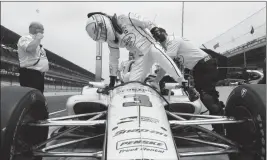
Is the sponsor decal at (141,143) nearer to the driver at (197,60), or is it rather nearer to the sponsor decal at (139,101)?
the sponsor decal at (139,101)

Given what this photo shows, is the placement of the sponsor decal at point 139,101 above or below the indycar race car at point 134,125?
above

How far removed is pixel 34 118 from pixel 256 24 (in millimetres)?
11281

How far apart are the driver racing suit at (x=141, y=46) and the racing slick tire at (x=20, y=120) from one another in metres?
1.27

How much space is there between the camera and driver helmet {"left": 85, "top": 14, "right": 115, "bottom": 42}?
169 inches

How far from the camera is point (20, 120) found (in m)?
2.34

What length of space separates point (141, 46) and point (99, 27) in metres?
0.71

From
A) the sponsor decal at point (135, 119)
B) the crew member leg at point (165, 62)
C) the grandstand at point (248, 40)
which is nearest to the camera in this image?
the sponsor decal at point (135, 119)

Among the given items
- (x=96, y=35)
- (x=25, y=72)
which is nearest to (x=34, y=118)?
(x=96, y=35)

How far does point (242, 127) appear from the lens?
281 centimetres

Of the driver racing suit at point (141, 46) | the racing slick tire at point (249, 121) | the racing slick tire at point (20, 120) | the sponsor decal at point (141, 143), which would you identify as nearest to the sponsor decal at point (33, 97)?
the racing slick tire at point (20, 120)

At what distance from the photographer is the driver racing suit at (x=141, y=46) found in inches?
142

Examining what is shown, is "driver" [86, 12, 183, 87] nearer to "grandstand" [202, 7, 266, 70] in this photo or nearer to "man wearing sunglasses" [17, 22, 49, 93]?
"man wearing sunglasses" [17, 22, 49, 93]

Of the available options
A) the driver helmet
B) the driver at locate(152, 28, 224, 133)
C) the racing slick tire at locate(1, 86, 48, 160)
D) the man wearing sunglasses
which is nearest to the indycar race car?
the racing slick tire at locate(1, 86, 48, 160)

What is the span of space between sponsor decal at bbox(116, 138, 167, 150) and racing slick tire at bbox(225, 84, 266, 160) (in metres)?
0.79
